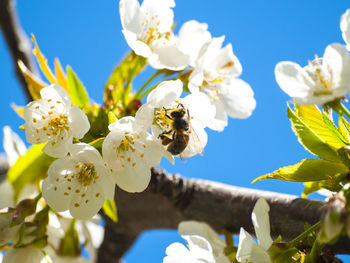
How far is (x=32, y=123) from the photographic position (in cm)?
82

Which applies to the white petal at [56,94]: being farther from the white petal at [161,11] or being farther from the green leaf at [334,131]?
the green leaf at [334,131]

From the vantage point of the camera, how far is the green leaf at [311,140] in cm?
80

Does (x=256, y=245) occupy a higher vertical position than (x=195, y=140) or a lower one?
lower

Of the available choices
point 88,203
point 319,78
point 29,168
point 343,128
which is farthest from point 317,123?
point 29,168

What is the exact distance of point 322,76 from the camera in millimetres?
704

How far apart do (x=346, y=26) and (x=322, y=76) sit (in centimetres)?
11

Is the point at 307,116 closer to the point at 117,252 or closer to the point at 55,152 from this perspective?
the point at 55,152

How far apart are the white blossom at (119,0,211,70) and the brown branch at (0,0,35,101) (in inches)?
38.0

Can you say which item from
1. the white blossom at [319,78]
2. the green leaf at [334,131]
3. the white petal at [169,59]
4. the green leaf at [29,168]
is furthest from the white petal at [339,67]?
the green leaf at [29,168]

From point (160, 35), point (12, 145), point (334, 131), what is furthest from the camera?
point (12, 145)

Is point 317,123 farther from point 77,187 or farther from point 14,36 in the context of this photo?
point 14,36

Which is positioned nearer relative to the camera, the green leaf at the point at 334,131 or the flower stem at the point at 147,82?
the green leaf at the point at 334,131

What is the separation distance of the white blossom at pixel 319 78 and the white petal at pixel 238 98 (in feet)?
1.20

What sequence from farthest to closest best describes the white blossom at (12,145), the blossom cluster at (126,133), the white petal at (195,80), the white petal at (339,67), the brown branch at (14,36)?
the brown branch at (14,36), the white blossom at (12,145), the white petal at (195,80), the blossom cluster at (126,133), the white petal at (339,67)
